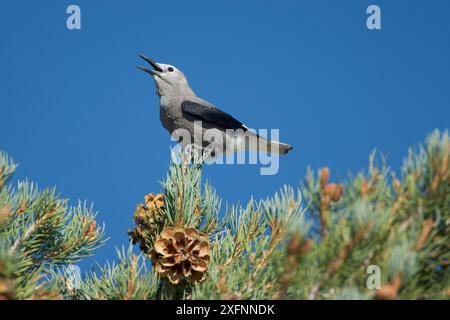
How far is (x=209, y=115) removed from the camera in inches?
226

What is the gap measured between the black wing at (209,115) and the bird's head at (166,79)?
0.54m

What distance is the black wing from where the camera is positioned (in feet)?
18.6

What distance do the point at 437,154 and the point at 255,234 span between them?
939 mm

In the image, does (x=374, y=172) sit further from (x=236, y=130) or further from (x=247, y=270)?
(x=236, y=130)

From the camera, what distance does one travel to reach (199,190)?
7.23 ft

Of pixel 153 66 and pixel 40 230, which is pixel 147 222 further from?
pixel 153 66

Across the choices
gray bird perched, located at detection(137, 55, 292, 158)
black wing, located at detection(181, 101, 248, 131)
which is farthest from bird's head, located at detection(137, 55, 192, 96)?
black wing, located at detection(181, 101, 248, 131)

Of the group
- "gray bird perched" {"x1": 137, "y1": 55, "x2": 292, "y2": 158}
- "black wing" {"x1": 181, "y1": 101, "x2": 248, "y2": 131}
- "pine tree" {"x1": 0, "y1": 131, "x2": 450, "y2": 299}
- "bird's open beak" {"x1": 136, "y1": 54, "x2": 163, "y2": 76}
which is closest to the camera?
"pine tree" {"x1": 0, "y1": 131, "x2": 450, "y2": 299}

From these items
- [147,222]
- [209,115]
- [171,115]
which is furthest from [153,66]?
[147,222]

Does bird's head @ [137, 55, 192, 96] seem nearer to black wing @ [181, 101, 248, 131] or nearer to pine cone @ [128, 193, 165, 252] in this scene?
black wing @ [181, 101, 248, 131]

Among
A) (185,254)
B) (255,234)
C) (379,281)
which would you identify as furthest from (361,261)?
(255,234)

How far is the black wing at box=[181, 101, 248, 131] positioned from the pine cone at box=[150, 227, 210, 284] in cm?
387

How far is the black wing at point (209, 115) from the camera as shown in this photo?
5.67 m
